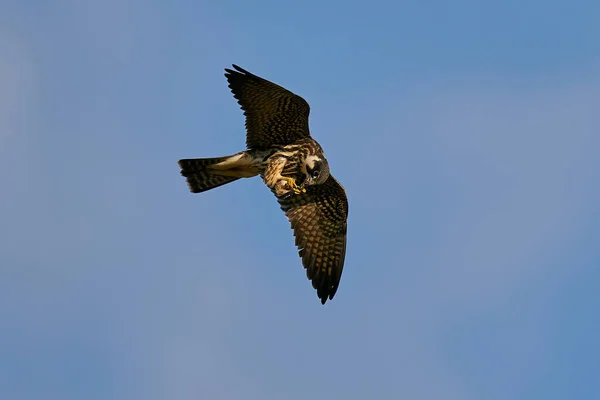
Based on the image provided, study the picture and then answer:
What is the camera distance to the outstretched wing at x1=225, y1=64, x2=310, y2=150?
1567 centimetres

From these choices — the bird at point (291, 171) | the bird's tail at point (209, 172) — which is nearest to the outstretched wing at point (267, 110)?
the bird at point (291, 171)

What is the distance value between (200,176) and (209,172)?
0.17 metres

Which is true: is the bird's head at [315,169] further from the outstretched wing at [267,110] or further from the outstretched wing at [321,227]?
the outstretched wing at [321,227]

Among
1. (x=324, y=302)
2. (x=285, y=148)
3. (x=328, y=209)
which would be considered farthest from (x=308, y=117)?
(x=324, y=302)

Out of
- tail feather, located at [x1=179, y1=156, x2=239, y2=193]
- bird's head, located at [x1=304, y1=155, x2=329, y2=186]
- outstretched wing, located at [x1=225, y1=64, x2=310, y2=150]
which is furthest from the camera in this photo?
tail feather, located at [x1=179, y1=156, x2=239, y2=193]

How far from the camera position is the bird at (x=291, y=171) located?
15.5m

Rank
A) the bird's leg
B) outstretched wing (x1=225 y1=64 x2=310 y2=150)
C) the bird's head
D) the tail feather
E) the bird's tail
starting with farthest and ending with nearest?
1. the tail feather
2. the bird's tail
3. outstretched wing (x1=225 y1=64 x2=310 y2=150)
4. the bird's leg
5. the bird's head

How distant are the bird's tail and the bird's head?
1.33 m

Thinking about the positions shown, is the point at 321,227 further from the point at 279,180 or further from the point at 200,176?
the point at 200,176

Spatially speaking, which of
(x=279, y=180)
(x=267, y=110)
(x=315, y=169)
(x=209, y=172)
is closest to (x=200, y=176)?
(x=209, y=172)

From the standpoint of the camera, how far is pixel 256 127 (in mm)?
16172

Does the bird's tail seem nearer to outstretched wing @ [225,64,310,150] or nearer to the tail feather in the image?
the tail feather

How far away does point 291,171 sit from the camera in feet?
50.8

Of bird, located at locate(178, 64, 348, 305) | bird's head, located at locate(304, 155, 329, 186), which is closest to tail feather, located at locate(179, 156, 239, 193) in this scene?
bird, located at locate(178, 64, 348, 305)
